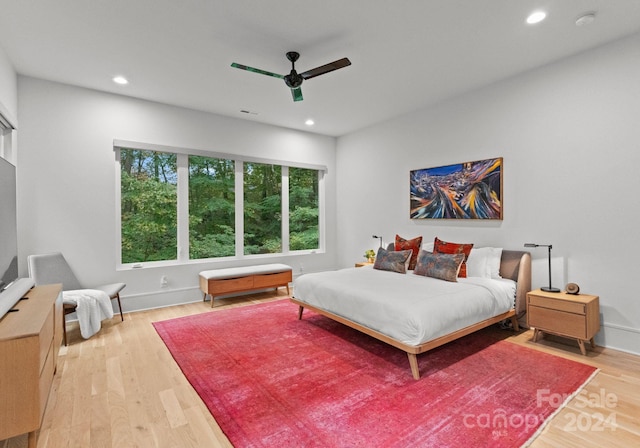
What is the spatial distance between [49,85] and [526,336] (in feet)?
20.3

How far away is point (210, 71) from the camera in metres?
3.69

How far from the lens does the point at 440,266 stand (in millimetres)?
3750

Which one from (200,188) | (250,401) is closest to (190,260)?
(200,188)

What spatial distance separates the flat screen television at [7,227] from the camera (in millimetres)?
2385

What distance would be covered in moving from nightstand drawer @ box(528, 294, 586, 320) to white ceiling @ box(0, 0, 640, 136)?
245 cm

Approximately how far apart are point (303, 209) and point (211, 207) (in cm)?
181

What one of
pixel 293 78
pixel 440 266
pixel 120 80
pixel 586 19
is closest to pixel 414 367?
pixel 440 266

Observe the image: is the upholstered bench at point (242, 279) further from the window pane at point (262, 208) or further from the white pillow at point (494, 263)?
the white pillow at point (494, 263)

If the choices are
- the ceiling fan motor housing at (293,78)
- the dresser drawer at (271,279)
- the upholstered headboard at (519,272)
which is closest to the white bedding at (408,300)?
the upholstered headboard at (519,272)

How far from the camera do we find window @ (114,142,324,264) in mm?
4664

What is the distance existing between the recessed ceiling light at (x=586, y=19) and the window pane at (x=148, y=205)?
16.2 ft

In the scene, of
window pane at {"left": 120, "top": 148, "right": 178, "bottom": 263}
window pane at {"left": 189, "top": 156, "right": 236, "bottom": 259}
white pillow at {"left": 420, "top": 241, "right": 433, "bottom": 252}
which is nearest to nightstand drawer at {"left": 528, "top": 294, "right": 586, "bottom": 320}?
white pillow at {"left": 420, "top": 241, "right": 433, "bottom": 252}

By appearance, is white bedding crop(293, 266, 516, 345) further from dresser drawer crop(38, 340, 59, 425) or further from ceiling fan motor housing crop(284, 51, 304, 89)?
dresser drawer crop(38, 340, 59, 425)

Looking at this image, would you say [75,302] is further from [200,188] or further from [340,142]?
[340,142]
